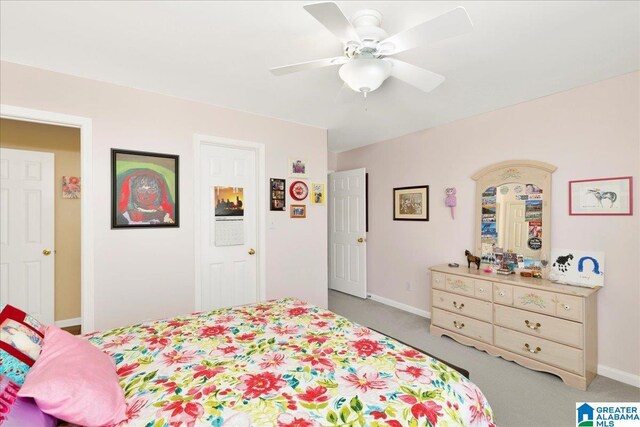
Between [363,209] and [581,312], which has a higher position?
[363,209]

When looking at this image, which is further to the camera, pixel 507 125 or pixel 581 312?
pixel 507 125

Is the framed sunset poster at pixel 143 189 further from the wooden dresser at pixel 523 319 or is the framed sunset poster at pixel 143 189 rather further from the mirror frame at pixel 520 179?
the mirror frame at pixel 520 179

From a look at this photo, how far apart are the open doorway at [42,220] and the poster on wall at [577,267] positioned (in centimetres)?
496

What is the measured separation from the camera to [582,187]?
8.52ft

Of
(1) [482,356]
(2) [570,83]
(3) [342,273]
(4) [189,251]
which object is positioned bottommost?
(1) [482,356]

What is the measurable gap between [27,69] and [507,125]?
4.18 meters

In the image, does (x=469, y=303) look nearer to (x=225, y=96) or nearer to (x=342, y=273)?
(x=342, y=273)

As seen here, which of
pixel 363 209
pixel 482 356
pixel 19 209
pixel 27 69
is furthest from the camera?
pixel 363 209

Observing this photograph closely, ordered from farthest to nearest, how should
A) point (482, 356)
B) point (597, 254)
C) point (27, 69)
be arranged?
1. point (482, 356)
2. point (597, 254)
3. point (27, 69)

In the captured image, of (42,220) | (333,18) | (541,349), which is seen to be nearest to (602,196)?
(541,349)

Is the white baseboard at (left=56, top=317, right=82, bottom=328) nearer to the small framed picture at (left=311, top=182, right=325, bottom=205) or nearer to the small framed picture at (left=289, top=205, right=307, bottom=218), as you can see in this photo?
the small framed picture at (left=289, top=205, right=307, bottom=218)

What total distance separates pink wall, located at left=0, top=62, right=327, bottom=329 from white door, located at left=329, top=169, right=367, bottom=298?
1.47 metres

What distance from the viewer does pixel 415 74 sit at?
1.83 meters

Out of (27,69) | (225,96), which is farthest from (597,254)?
(27,69)
